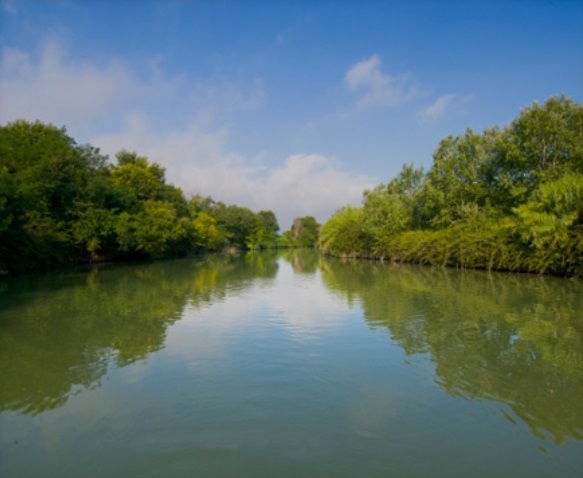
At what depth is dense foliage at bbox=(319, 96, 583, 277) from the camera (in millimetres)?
21156

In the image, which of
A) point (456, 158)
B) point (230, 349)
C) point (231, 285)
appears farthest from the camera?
point (456, 158)

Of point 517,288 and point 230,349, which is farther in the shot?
point 517,288

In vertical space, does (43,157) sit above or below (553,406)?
above

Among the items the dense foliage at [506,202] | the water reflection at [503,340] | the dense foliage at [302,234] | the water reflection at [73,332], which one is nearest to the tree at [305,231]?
the dense foliage at [302,234]

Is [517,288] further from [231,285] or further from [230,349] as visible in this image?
[230,349]

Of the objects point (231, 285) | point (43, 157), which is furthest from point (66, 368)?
point (43, 157)

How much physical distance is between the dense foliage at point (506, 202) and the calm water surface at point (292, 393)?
9.63m

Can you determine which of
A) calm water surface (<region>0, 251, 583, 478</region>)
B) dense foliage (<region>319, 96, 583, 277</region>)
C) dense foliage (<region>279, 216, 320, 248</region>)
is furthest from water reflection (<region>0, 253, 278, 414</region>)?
dense foliage (<region>279, 216, 320, 248</region>)

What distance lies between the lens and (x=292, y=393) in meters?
6.33

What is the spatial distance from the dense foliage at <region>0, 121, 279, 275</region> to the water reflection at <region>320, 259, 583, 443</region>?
18.5 meters

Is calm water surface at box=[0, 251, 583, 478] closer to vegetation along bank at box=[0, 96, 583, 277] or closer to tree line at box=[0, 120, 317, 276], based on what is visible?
vegetation along bank at box=[0, 96, 583, 277]

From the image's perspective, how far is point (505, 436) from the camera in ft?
16.1

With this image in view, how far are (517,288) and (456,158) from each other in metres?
18.8

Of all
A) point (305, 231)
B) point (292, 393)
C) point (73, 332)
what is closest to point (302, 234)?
point (305, 231)
